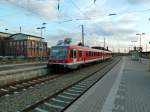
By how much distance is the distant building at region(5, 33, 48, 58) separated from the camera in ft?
289

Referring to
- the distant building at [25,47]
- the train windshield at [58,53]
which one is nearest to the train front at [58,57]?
the train windshield at [58,53]

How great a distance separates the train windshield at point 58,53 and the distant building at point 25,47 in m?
59.5

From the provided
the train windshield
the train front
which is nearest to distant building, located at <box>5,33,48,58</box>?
the train windshield

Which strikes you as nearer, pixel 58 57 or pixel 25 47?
pixel 58 57

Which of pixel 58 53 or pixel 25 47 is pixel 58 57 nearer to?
pixel 58 53

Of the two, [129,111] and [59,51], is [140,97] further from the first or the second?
[59,51]

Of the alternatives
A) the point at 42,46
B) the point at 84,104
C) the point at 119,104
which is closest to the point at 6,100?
the point at 84,104

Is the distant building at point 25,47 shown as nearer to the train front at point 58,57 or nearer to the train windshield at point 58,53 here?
the train windshield at point 58,53

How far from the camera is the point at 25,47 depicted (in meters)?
89.5

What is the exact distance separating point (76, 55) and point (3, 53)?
75.1 meters

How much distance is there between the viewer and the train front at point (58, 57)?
2475 centimetres

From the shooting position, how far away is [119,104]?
32.8 ft

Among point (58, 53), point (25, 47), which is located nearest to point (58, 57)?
point (58, 53)

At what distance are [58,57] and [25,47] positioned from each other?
66.0m
